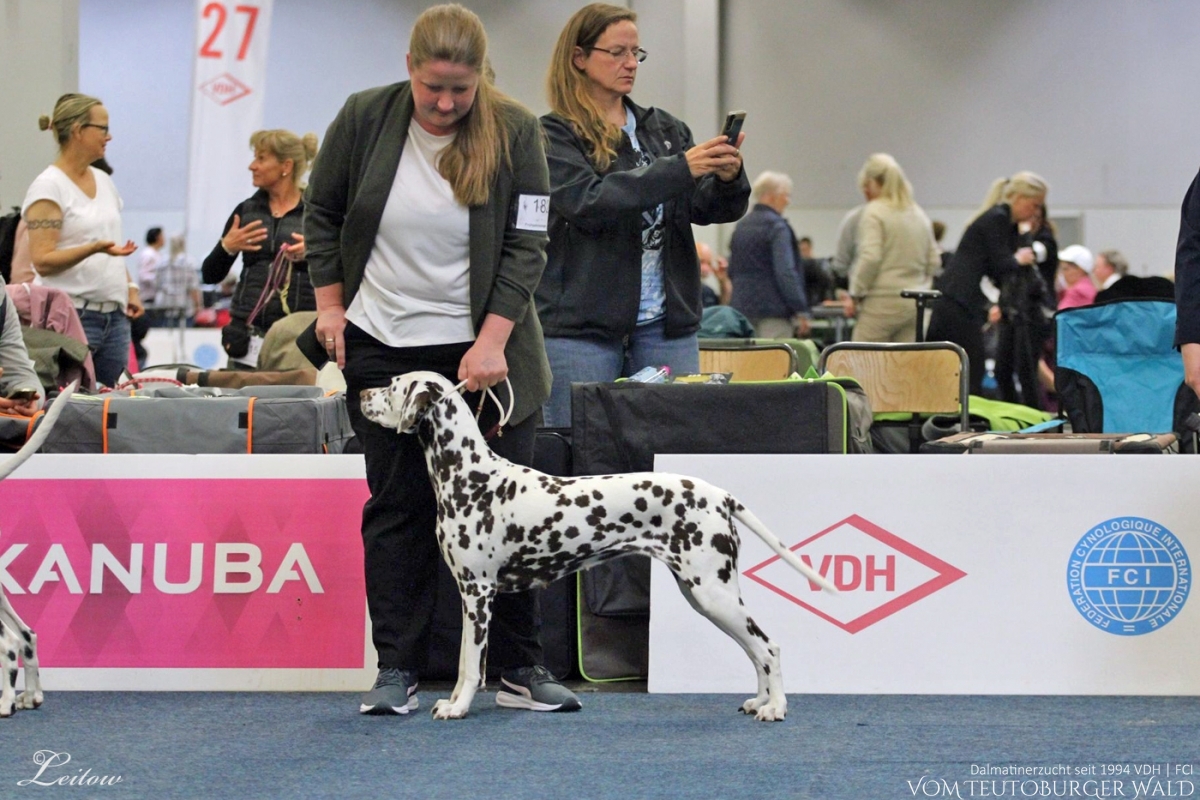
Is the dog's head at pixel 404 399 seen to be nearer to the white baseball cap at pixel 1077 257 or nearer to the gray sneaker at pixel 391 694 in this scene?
the gray sneaker at pixel 391 694

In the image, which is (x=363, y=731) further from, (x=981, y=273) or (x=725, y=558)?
(x=981, y=273)

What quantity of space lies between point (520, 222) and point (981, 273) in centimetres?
512

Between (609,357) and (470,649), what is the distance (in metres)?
1.04

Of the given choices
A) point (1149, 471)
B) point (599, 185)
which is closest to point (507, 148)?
point (599, 185)

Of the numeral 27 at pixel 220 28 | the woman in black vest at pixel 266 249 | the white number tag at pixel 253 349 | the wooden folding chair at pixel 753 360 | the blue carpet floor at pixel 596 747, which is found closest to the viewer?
the blue carpet floor at pixel 596 747

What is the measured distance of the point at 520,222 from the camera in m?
3.12

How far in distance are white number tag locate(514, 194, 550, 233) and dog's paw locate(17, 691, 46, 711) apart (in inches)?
59.9

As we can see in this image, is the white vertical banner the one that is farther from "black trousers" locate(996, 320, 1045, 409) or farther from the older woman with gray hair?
"black trousers" locate(996, 320, 1045, 409)

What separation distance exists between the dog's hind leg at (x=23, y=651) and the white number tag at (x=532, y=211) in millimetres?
1416

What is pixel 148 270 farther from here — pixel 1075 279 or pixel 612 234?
pixel 612 234

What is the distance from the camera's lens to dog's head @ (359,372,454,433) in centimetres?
300

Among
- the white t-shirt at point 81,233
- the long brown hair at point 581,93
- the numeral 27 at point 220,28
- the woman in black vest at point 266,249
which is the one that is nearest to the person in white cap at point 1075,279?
the numeral 27 at point 220,28

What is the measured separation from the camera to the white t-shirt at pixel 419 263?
3.04 m

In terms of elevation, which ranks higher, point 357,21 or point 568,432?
point 357,21
